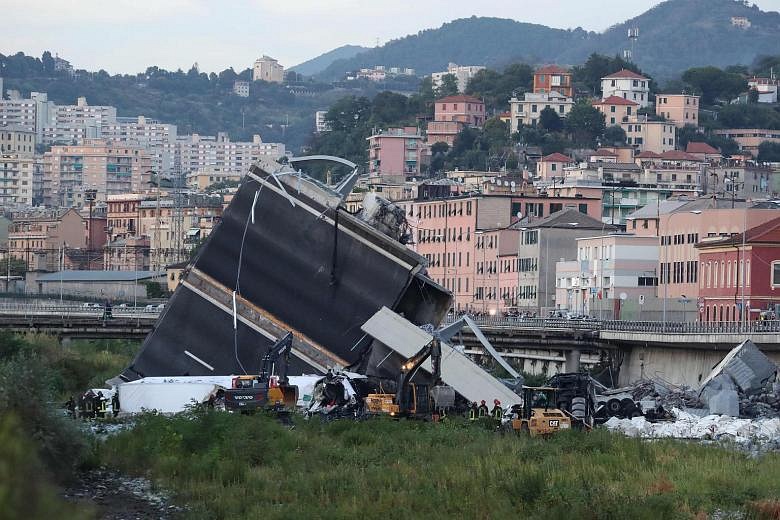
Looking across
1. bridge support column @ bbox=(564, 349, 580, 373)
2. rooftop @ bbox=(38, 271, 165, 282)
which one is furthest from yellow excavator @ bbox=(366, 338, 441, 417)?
rooftop @ bbox=(38, 271, 165, 282)

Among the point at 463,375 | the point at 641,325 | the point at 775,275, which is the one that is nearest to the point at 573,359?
the point at 641,325

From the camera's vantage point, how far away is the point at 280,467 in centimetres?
4116

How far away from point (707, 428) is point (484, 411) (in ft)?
23.9

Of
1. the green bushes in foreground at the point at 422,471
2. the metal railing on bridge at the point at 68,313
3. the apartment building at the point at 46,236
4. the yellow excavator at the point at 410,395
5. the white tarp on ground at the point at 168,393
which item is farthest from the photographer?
the apartment building at the point at 46,236

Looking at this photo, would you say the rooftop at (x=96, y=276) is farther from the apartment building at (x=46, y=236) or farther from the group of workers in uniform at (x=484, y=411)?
the group of workers in uniform at (x=484, y=411)

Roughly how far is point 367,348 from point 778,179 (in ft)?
385

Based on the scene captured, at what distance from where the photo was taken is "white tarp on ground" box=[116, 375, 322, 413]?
58.0 metres

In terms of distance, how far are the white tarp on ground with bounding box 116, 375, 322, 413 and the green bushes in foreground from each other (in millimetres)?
8604

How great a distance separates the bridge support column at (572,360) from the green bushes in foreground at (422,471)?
29.0m

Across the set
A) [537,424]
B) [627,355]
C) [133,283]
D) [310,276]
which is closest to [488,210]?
[133,283]

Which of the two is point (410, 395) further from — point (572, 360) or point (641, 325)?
point (641, 325)

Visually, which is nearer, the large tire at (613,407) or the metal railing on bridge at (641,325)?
the large tire at (613,407)

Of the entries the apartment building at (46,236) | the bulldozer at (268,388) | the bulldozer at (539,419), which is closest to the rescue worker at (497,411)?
the bulldozer at (539,419)

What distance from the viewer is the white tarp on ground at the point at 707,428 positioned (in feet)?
162
